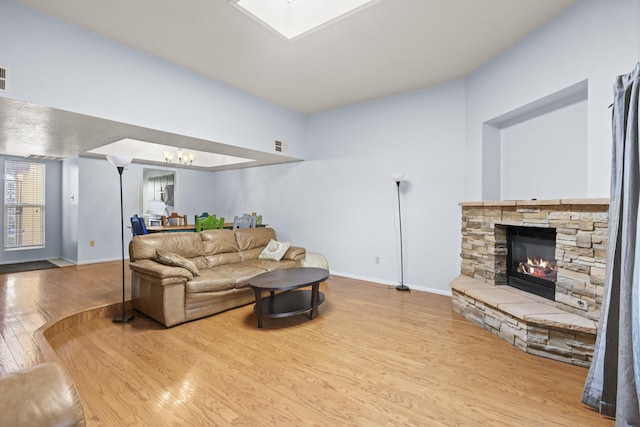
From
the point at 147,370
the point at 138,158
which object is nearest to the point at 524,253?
the point at 147,370

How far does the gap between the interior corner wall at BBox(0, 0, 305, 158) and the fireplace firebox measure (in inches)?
153

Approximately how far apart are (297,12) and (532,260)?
3.58 metres

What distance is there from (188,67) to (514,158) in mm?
4178

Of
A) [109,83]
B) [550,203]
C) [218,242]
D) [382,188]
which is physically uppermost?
[109,83]

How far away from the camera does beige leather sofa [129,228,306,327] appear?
302cm

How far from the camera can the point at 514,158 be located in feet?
11.3

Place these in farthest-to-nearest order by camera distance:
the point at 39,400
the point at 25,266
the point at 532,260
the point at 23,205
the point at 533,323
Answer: the point at 23,205 < the point at 25,266 < the point at 532,260 < the point at 533,323 < the point at 39,400

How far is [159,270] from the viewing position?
9.82 feet

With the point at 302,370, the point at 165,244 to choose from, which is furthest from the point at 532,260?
the point at 165,244

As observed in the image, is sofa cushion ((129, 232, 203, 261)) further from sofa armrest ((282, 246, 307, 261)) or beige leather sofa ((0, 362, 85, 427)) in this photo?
beige leather sofa ((0, 362, 85, 427))

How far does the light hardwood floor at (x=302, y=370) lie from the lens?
5.72 ft

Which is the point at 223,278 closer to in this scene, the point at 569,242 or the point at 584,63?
the point at 569,242

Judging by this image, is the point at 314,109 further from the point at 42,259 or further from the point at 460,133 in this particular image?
the point at 42,259

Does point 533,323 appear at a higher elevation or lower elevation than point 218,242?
lower
